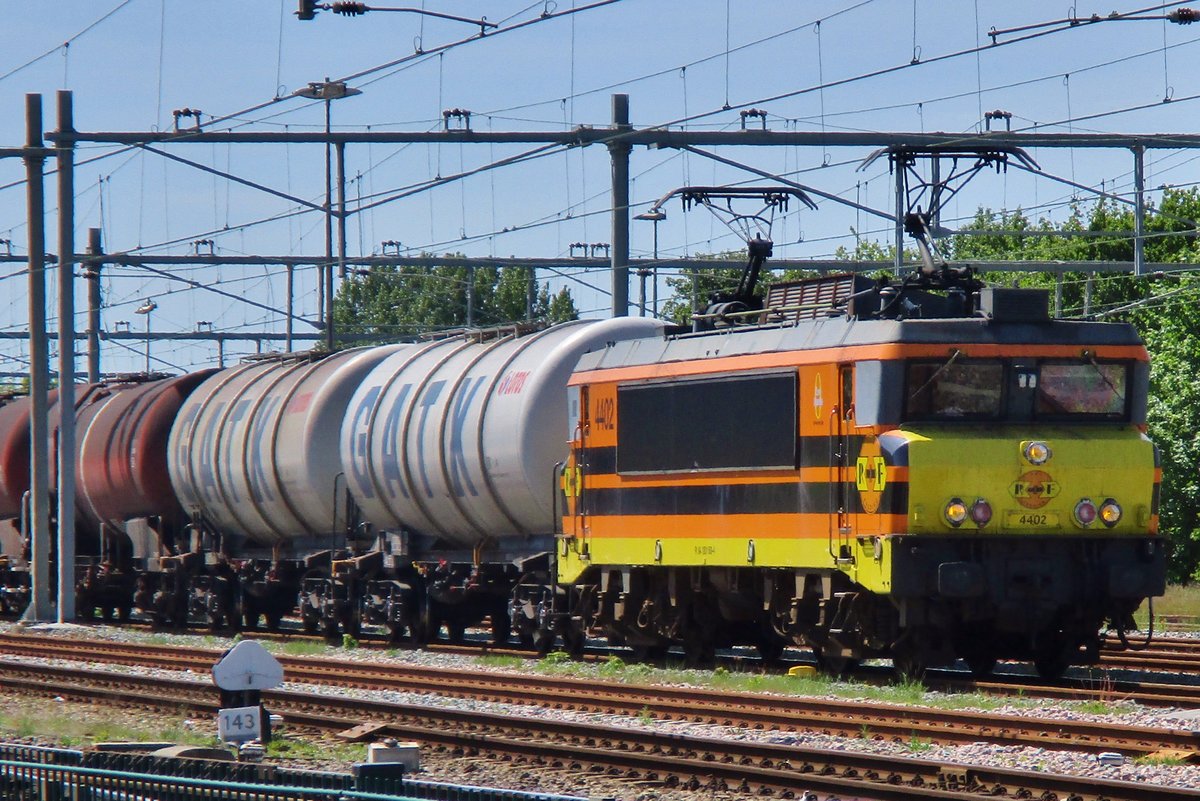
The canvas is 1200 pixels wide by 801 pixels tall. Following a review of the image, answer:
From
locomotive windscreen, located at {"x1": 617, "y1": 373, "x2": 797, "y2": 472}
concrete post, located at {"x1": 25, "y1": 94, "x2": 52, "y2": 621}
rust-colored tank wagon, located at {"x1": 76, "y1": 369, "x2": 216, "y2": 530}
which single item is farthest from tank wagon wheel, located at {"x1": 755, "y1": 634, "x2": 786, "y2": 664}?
concrete post, located at {"x1": 25, "y1": 94, "x2": 52, "y2": 621}

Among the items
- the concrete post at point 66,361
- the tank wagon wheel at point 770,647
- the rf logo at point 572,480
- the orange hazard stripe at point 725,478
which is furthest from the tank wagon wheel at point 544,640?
the concrete post at point 66,361

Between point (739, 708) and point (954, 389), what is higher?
point (954, 389)

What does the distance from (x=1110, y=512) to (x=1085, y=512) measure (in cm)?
27

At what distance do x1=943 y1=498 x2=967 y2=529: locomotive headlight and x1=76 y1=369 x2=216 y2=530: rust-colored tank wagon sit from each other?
58.9ft

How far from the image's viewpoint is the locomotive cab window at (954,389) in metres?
17.8

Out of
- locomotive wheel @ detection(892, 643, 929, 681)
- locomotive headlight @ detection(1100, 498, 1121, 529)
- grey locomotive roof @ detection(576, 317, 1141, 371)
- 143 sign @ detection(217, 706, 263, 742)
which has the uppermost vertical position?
grey locomotive roof @ detection(576, 317, 1141, 371)

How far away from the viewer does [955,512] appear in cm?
1752

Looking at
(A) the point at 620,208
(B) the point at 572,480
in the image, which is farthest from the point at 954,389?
(A) the point at 620,208

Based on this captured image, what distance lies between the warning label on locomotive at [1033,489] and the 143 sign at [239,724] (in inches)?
299

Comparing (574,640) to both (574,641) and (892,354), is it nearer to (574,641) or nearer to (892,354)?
(574,641)

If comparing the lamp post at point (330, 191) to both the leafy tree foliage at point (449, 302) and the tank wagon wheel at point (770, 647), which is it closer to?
the tank wagon wheel at point (770, 647)

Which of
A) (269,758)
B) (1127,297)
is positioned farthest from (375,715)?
(1127,297)

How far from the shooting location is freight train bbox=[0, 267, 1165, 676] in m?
17.8

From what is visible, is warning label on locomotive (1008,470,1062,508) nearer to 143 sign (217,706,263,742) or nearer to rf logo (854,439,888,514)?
rf logo (854,439,888,514)
